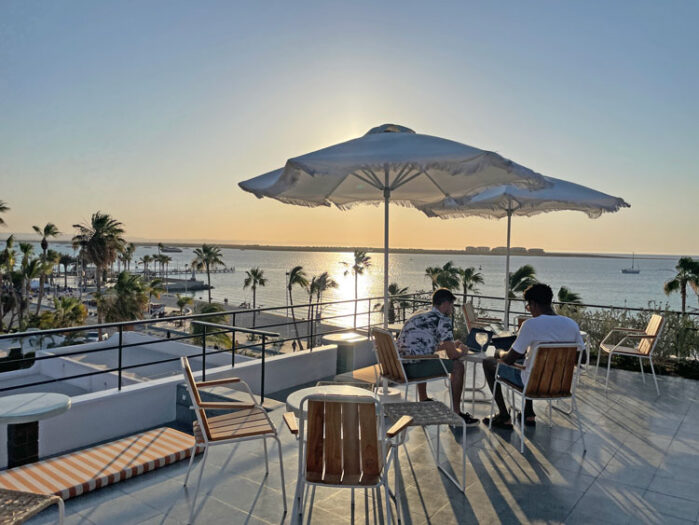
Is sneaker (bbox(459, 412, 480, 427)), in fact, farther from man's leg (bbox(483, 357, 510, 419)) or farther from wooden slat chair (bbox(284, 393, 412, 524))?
Result: wooden slat chair (bbox(284, 393, 412, 524))

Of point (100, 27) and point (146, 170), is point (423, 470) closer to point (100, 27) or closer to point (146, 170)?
point (100, 27)

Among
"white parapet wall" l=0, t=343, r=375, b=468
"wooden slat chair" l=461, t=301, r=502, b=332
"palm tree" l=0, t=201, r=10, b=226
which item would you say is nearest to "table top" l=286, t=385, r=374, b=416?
"white parapet wall" l=0, t=343, r=375, b=468

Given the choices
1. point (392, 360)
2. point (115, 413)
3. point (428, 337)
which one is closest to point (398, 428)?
point (392, 360)

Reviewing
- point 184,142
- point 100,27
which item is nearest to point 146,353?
point 184,142

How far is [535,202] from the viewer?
630 cm

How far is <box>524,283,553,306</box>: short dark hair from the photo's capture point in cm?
422

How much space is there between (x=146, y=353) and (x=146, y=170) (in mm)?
10485

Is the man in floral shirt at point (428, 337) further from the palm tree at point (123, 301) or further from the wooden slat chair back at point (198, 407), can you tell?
the palm tree at point (123, 301)

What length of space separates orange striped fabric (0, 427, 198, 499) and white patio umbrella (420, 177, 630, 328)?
13.8ft

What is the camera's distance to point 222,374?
18.9 ft

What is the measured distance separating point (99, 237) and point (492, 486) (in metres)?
34.1

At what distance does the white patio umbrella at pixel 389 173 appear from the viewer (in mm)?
3533

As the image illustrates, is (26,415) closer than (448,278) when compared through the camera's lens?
Yes

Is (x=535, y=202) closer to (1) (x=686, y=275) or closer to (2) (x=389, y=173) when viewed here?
(2) (x=389, y=173)
